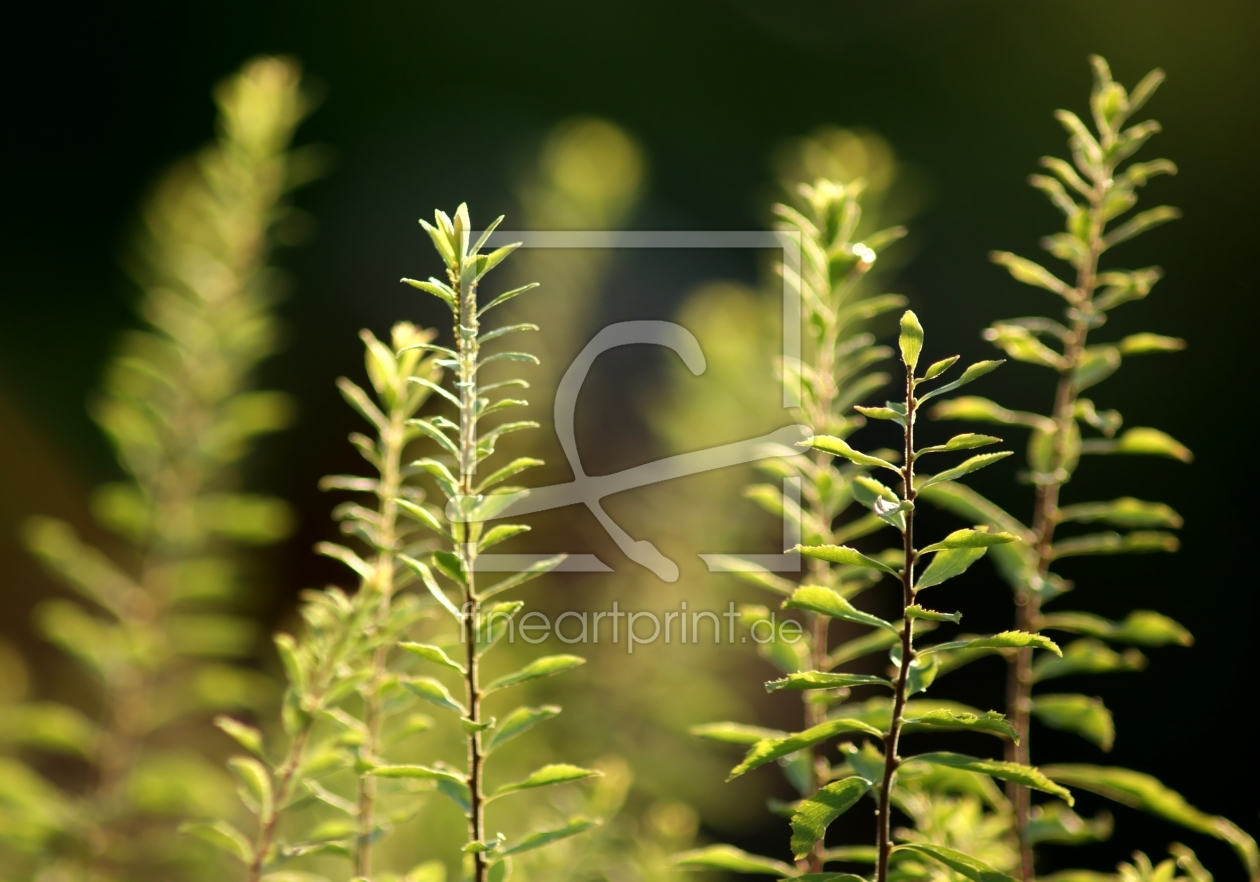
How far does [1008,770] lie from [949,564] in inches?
2.3

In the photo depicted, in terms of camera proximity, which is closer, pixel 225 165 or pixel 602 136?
pixel 225 165

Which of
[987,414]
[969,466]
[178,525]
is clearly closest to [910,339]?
[969,466]

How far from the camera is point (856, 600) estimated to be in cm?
140

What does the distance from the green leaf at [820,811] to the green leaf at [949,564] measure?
0.20ft

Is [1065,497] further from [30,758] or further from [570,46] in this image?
[570,46]

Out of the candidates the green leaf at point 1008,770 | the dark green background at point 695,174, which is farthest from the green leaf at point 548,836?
the dark green background at point 695,174

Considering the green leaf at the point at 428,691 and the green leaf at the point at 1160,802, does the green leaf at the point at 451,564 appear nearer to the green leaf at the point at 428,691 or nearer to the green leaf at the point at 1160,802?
the green leaf at the point at 428,691

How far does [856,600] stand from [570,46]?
5.11ft

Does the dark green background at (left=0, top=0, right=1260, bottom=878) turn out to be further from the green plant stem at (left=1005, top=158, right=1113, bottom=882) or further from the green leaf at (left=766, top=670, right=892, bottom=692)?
the green leaf at (left=766, top=670, right=892, bottom=692)

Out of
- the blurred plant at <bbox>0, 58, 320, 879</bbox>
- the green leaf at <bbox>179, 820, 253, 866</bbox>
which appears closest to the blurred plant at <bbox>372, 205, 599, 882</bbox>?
the green leaf at <bbox>179, 820, 253, 866</bbox>

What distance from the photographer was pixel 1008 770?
0.25 metres

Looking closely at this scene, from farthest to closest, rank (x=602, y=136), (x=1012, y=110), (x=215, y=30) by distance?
(x=215, y=30) < (x=1012, y=110) < (x=602, y=136)

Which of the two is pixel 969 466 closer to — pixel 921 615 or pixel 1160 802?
pixel 921 615

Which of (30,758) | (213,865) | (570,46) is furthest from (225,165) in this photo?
(570,46)
